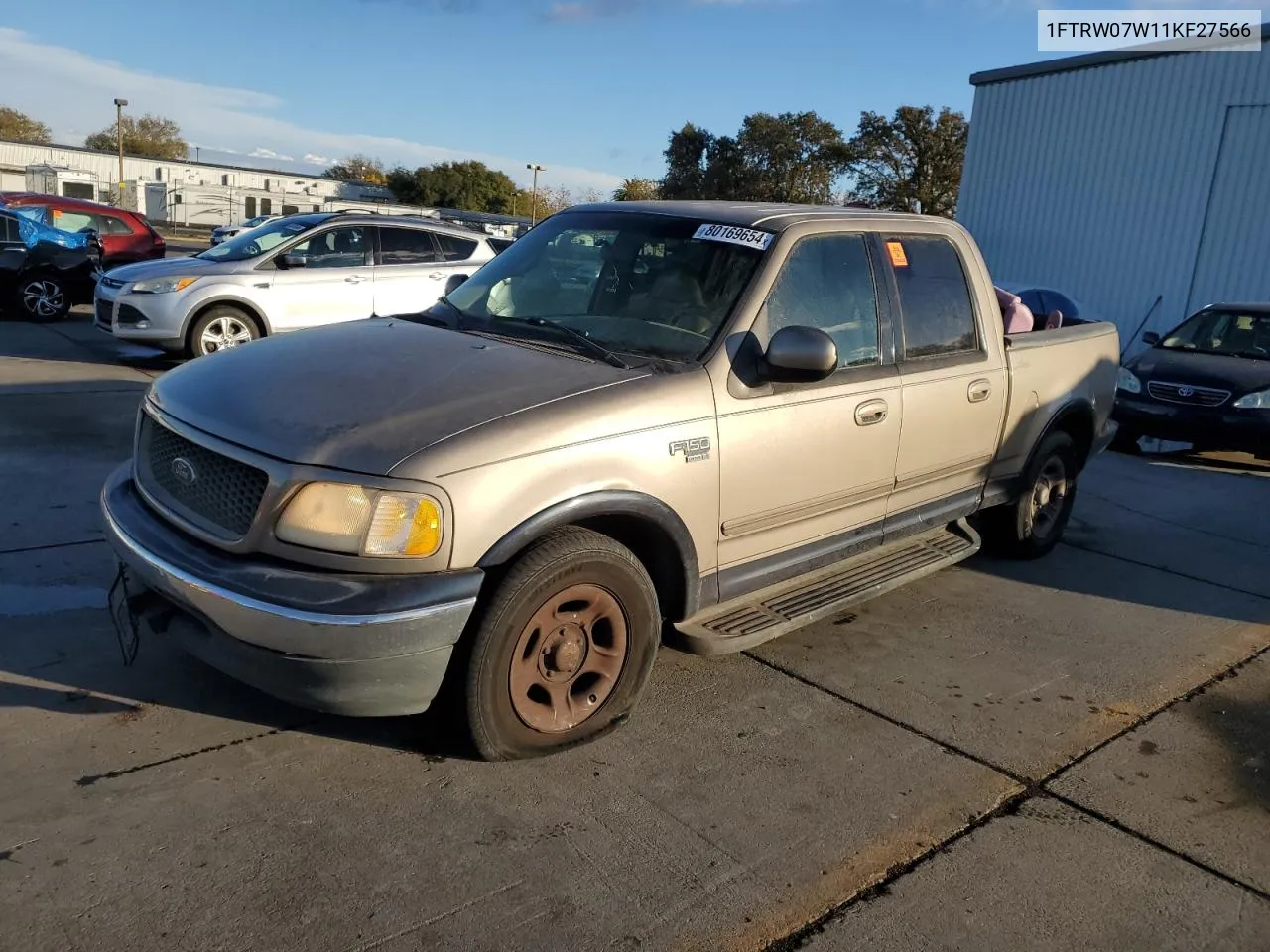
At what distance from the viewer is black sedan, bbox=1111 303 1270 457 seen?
9586 mm

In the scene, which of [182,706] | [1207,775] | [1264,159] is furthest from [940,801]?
[1264,159]

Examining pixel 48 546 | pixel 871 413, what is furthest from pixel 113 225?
pixel 871 413

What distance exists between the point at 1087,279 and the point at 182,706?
63.7 ft

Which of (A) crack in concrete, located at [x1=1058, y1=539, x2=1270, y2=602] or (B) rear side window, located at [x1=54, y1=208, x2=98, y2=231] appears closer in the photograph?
(A) crack in concrete, located at [x1=1058, y1=539, x2=1270, y2=602]

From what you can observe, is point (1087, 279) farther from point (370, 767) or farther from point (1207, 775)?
point (370, 767)

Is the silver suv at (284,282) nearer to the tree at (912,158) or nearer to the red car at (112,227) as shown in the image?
the red car at (112,227)

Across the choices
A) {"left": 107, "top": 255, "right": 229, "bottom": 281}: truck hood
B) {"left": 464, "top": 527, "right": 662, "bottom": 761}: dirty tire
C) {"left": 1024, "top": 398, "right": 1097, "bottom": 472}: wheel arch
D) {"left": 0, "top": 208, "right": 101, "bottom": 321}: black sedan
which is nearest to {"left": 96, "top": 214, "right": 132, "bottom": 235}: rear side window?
{"left": 0, "top": 208, "right": 101, "bottom": 321}: black sedan

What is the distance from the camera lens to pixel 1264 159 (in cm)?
1695

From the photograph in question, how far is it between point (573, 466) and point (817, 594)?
154 centimetres

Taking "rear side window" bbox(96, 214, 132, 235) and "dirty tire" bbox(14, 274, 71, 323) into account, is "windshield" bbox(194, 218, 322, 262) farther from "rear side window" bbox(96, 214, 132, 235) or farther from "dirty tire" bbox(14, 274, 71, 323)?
"rear side window" bbox(96, 214, 132, 235)

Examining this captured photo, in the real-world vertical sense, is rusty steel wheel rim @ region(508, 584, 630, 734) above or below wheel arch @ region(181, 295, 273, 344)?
below

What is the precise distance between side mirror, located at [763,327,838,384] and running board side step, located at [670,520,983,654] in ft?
2.95

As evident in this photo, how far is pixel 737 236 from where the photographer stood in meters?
4.14

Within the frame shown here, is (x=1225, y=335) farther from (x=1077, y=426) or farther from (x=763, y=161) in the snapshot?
(x=763, y=161)
